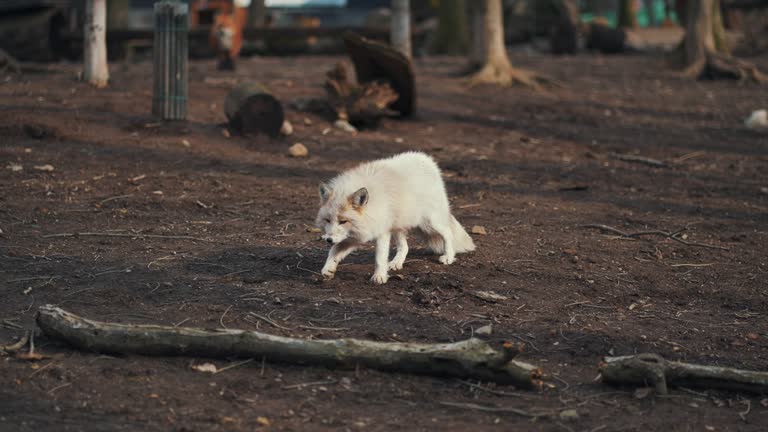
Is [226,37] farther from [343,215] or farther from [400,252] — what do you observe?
[343,215]

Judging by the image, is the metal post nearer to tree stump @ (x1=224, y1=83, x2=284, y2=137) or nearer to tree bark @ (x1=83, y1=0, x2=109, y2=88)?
tree stump @ (x1=224, y1=83, x2=284, y2=137)

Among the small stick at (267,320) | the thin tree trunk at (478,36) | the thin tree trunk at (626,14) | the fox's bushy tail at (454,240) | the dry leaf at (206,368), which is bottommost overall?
the dry leaf at (206,368)

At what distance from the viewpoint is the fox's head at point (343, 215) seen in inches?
247

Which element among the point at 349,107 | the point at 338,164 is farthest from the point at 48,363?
the point at 349,107

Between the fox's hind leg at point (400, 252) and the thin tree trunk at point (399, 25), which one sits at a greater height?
the thin tree trunk at point (399, 25)

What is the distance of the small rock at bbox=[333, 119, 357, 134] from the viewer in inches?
484

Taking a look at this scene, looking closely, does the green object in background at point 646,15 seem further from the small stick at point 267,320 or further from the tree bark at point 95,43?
the small stick at point 267,320

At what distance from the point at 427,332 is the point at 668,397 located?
1489 millimetres

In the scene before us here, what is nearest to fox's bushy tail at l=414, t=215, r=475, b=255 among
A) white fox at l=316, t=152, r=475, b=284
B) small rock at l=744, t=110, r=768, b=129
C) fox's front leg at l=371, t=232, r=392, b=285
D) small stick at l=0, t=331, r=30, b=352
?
white fox at l=316, t=152, r=475, b=284

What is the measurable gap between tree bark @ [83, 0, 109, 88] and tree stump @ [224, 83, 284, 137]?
101 inches

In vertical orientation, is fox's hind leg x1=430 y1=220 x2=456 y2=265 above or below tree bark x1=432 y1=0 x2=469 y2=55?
below

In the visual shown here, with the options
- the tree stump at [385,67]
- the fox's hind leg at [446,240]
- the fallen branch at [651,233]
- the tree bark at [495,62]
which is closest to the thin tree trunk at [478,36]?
the tree bark at [495,62]

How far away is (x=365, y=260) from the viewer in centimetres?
739

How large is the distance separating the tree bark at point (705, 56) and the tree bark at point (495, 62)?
417 cm
